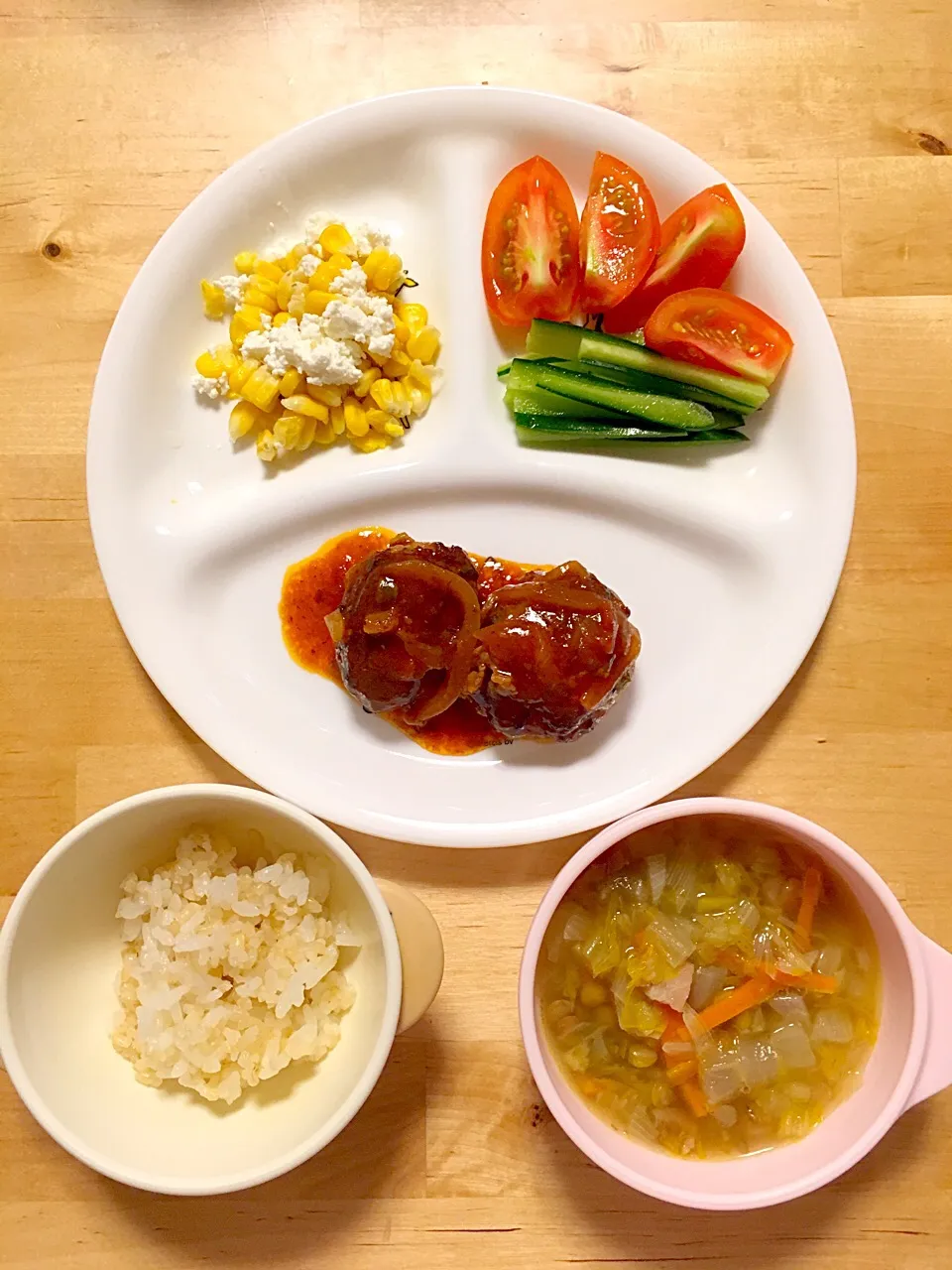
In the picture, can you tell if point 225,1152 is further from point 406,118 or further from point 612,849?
point 406,118

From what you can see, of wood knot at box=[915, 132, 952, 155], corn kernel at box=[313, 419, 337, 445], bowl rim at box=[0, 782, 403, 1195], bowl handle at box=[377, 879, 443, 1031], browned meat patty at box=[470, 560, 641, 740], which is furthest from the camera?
wood knot at box=[915, 132, 952, 155]

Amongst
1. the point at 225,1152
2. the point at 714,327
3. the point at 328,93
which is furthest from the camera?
the point at 328,93

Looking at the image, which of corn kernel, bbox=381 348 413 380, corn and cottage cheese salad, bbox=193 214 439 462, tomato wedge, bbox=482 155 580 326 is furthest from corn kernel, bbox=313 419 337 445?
tomato wedge, bbox=482 155 580 326

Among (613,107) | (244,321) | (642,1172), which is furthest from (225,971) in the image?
(613,107)

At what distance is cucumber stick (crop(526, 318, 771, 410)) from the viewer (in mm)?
2596

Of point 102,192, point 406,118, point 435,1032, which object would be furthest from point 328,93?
point 435,1032

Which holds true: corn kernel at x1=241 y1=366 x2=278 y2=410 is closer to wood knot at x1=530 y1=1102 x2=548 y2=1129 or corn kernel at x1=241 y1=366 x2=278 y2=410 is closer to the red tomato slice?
the red tomato slice

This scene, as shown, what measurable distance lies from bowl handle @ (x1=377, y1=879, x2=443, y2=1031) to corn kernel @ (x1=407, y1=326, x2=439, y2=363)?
1397mm

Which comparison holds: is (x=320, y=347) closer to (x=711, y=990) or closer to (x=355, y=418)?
(x=355, y=418)

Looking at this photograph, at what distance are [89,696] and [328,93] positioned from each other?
1.79 meters

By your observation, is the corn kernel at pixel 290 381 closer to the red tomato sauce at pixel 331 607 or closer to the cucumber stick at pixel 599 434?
the red tomato sauce at pixel 331 607

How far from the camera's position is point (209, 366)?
263 cm

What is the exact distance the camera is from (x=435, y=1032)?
262cm

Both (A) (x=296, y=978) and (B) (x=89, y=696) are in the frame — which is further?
(B) (x=89, y=696)
